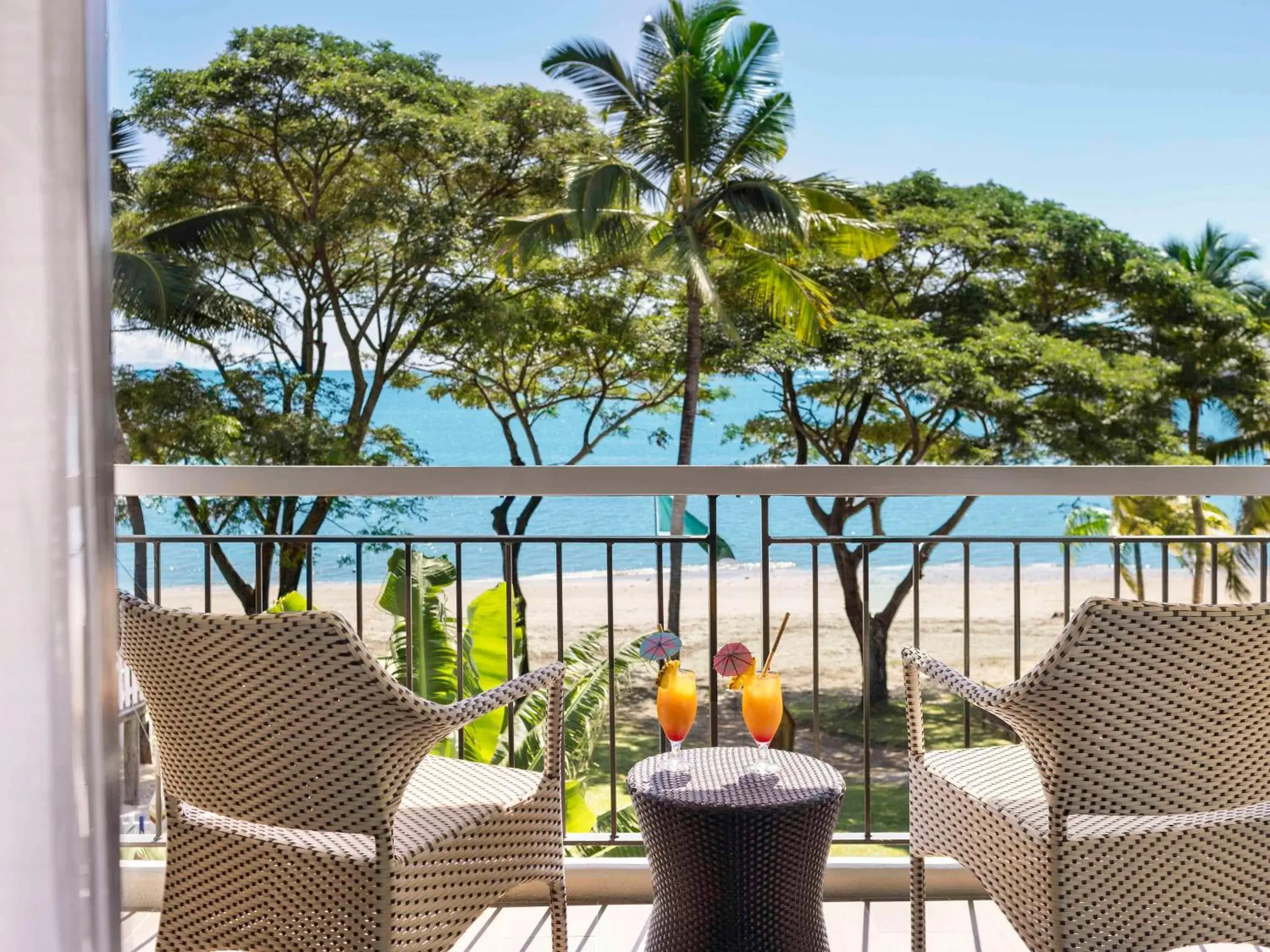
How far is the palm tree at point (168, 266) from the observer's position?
49.7 ft

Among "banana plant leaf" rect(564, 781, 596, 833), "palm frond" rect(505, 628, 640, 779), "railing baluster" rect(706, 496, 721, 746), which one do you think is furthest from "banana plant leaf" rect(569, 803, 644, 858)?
"railing baluster" rect(706, 496, 721, 746)

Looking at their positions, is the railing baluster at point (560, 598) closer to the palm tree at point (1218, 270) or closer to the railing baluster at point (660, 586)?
the railing baluster at point (660, 586)

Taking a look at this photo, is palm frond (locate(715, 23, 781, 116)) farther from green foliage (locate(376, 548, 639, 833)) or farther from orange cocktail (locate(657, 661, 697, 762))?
orange cocktail (locate(657, 661, 697, 762))

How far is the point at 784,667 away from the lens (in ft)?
61.1

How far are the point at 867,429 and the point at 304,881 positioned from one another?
15.5 m

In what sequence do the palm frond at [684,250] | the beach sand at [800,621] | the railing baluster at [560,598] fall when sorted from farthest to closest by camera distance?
the beach sand at [800,621], the palm frond at [684,250], the railing baluster at [560,598]

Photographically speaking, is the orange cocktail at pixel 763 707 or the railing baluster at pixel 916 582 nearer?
the orange cocktail at pixel 763 707

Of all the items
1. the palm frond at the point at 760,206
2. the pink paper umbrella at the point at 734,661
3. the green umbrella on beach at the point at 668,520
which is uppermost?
the palm frond at the point at 760,206

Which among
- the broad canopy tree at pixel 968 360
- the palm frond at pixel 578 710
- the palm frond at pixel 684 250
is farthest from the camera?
the broad canopy tree at pixel 968 360

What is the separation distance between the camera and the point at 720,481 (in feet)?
7.09

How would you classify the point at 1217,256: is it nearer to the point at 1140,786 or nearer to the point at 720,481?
the point at 720,481

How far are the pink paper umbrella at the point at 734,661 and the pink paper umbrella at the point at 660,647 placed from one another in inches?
3.1

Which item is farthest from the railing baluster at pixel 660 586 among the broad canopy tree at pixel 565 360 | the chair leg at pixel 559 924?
the broad canopy tree at pixel 565 360

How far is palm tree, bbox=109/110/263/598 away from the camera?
1514 centimetres
